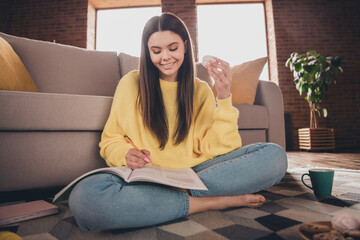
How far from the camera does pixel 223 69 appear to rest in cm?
79

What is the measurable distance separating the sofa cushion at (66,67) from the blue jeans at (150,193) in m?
1.22

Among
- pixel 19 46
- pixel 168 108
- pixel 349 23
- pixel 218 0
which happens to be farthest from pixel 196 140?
pixel 349 23

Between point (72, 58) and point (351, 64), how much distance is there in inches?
169

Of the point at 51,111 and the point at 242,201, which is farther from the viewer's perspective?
the point at 51,111

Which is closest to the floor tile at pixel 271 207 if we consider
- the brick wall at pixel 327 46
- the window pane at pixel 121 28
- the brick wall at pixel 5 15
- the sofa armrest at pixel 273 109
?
the sofa armrest at pixel 273 109

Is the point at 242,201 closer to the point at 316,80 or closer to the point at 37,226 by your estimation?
the point at 37,226

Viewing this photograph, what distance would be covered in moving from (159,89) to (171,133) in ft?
0.69

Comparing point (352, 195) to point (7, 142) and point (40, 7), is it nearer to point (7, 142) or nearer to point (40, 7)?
point (7, 142)

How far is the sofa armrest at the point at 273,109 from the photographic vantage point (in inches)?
68.4

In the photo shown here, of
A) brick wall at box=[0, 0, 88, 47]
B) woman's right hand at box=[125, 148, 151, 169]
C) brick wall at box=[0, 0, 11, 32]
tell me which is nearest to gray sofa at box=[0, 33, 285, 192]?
woman's right hand at box=[125, 148, 151, 169]

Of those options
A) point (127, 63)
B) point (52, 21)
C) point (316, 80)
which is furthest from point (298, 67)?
point (52, 21)

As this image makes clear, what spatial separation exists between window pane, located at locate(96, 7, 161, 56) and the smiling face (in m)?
3.48

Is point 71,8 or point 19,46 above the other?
point 71,8

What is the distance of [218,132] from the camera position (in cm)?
83
